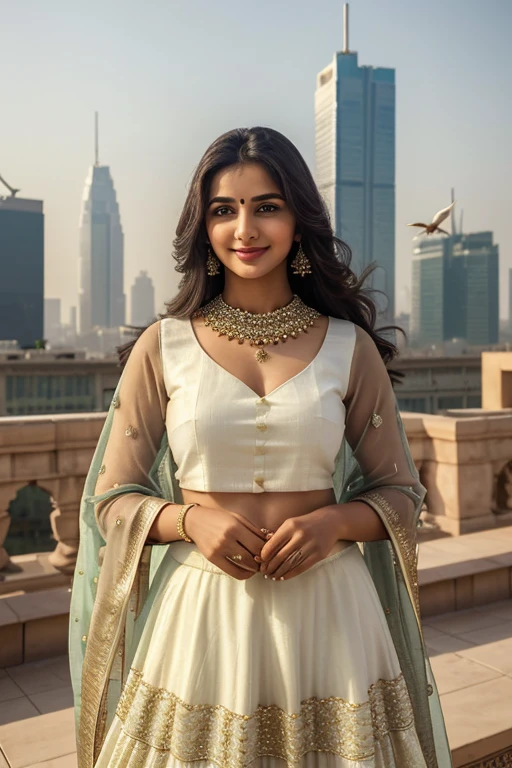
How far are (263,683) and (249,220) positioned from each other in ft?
3.44

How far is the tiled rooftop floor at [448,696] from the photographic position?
256 cm

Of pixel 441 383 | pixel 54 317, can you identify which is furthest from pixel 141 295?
pixel 441 383

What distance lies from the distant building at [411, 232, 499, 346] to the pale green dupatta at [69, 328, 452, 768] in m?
116

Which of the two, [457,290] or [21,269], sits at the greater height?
[21,269]

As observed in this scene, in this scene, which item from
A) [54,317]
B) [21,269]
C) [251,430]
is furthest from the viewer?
[54,317]

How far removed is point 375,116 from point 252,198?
14392 cm

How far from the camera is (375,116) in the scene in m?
135

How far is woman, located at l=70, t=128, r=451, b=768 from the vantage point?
59.9 inches

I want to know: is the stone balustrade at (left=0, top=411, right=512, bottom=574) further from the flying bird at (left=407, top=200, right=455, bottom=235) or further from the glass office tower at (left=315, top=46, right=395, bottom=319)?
the glass office tower at (left=315, top=46, right=395, bottom=319)

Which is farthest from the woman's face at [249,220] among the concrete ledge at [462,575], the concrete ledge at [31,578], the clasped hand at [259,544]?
the concrete ledge at [31,578]

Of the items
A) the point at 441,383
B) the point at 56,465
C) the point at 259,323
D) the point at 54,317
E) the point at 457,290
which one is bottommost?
the point at 441,383

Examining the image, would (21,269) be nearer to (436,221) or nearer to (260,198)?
(436,221)

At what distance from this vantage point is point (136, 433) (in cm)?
173

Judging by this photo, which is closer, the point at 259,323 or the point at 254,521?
the point at 254,521
